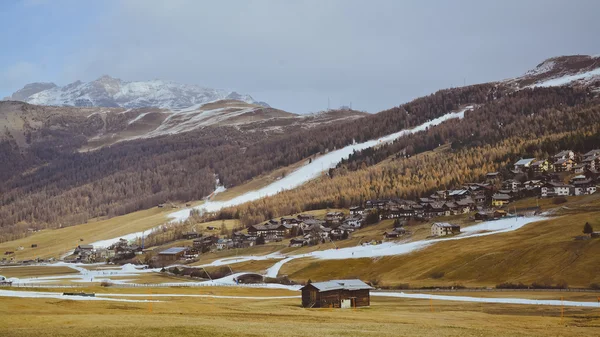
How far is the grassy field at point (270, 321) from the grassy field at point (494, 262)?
27.5 metres

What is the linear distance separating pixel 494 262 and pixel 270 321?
66004mm

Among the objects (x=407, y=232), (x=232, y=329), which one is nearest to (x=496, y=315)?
(x=232, y=329)

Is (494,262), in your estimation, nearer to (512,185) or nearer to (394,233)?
(394,233)

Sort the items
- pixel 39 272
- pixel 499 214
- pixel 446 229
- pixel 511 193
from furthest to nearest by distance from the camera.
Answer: pixel 511 193
pixel 39 272
pixel 499 214
pixel 446 229

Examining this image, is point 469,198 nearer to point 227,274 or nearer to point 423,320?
point 227,274

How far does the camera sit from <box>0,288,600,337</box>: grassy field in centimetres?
4434

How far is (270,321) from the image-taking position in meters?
56.3

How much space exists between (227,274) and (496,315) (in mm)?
88417

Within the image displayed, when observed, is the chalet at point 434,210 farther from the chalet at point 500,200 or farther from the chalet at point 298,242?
the chalet at point 298,242

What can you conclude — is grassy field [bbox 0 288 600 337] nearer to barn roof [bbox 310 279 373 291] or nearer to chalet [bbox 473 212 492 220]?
barn roof [bbox 310 279 373 291]

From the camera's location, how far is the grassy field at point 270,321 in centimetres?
4434

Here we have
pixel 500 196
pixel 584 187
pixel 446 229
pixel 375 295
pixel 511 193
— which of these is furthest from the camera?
pixel 511 193

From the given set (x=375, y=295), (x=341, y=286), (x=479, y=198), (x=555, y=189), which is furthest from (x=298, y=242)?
(x=341, y=286)

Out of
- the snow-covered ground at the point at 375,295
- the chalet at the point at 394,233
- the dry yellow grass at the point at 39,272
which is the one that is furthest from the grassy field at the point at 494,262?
the dry yellow grass at the point at 39,272
